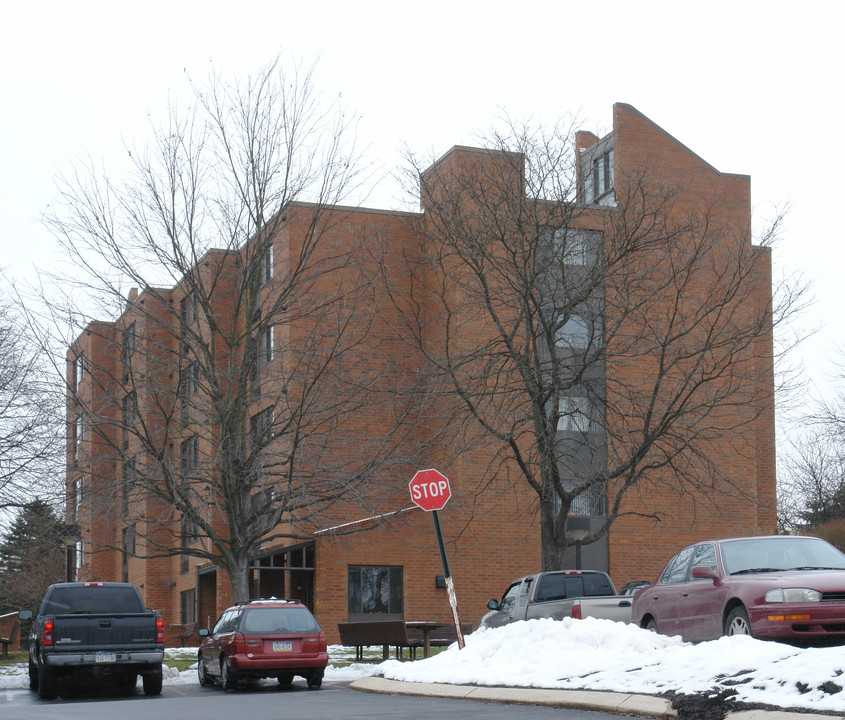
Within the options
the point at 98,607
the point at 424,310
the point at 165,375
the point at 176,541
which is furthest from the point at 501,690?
the point at 176,541

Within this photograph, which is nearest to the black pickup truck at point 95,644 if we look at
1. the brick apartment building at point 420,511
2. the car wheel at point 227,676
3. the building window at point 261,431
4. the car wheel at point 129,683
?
the car wheel at point 129,683

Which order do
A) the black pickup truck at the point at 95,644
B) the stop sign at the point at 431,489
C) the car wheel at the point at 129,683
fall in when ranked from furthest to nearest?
the car wheel at the point at 129,683, the black pickup truck at the point at 95,644, the stop sign at the point at 431,489

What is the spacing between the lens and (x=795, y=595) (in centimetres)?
1323

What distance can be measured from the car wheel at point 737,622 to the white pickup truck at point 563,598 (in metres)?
5.22

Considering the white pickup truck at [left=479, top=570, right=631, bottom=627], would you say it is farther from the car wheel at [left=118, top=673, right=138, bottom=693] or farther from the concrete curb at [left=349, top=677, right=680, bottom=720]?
the car wheel at [left=118, top=673, right=138, bottom=693]

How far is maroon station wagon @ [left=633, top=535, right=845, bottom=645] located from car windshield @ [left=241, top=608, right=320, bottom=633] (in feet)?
18.4

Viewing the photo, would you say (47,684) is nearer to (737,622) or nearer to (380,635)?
(380,635)

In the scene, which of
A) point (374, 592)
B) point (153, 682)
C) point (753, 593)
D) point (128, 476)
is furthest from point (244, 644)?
point (374, 592)

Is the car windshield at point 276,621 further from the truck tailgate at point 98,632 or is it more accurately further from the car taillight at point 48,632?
the car taillight at point 48,632

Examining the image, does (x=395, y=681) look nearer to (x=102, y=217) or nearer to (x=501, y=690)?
(x=501, y=690)

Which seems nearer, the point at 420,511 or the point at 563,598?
the point at 563,598

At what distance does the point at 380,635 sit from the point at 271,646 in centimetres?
455

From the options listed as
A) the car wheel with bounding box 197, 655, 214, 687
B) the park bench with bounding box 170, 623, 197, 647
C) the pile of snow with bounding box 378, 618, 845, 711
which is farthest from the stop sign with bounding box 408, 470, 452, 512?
the park bench with bounding box 170, 623, 197, 647

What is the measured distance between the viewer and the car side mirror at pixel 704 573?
47.4 ft
